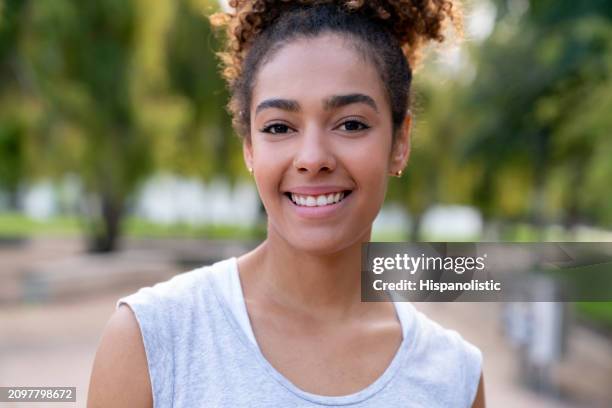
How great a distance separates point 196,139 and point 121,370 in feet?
38.4

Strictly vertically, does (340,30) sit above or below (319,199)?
above

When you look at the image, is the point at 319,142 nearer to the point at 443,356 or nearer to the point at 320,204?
the point at 320,204

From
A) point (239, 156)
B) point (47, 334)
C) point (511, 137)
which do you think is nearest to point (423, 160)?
point (239, 156)

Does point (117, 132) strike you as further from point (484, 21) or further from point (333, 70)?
point (333, 70)

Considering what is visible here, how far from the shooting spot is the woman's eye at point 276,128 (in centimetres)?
128

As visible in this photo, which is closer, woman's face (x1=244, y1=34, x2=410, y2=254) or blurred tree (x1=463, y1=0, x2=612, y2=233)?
woman's face (x1=244, y1=34, x2=410, y2=254)

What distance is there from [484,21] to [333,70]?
6.47 m

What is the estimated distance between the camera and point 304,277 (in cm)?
140

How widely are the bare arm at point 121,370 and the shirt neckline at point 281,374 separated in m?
0.17

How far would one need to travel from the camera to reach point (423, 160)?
13.4m

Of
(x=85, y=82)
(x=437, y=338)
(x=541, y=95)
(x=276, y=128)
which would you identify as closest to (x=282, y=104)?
(x=276, y=128)

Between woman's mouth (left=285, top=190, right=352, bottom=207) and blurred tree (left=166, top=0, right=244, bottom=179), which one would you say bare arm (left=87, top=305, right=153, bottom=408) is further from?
blurred tree (left=166, top=0, right=244, bottom=179)

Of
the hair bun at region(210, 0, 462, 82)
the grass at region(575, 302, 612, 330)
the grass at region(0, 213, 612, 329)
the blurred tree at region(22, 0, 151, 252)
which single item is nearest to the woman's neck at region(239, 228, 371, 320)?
the hair bun at region(210, 0, 462, 82)

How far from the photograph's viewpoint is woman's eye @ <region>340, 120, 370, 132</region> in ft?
4.16
